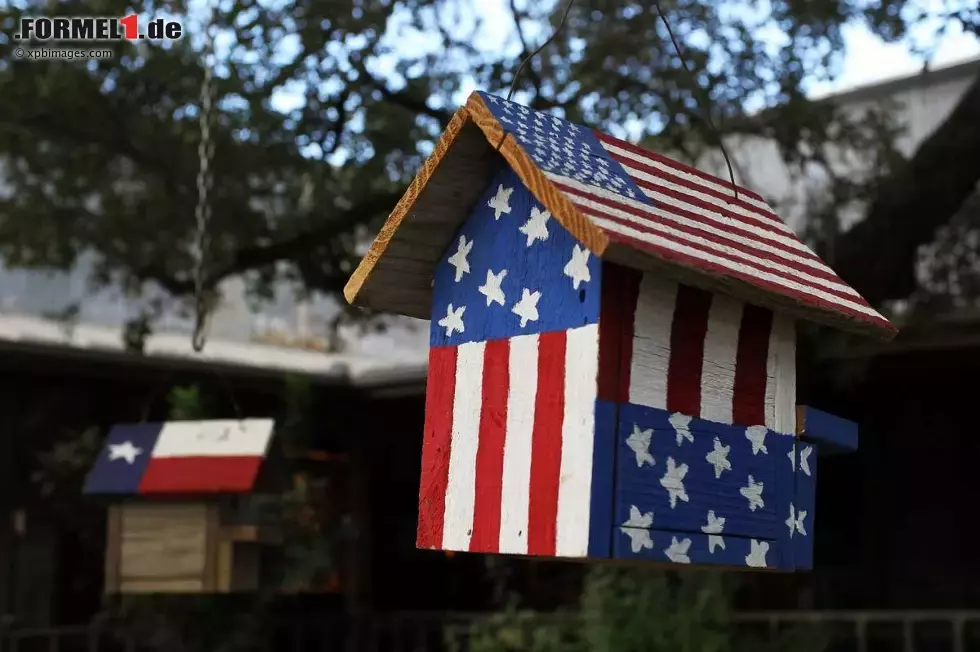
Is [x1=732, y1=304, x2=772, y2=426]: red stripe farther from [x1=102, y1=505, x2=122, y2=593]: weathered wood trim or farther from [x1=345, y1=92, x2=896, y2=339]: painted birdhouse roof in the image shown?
[x1=102, y1=505, x2=122, y2=593]: weathered wood trim

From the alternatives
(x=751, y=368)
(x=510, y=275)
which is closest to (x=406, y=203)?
(x=510, y=275)

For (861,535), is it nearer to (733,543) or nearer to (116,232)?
(116,232)

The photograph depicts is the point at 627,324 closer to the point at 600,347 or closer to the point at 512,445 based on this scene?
the point at 600,347

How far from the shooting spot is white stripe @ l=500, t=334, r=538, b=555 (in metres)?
1.66

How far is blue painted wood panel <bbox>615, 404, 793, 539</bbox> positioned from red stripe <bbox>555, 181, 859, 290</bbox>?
0.93 ft

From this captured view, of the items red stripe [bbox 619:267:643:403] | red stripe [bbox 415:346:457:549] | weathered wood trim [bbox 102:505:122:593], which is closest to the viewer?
red stripe [bbox 619:267:643:403]

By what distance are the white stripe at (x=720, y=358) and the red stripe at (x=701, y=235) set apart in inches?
3.7

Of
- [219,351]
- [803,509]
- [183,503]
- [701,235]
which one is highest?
[219,351]

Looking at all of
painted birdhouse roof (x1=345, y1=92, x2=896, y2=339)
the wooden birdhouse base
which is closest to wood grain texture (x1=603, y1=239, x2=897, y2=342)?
painted birdhouse roof (x1=345, y1=92, x2=896, y2=339)

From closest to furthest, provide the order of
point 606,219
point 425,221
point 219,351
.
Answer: point 606,219, point 425,221, point 219,351

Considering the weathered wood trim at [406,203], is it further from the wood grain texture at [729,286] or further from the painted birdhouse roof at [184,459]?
the painted birdhouse roof at [184,459]

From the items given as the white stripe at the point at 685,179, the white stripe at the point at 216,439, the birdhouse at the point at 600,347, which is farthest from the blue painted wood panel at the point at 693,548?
the white stripe at the point at 216,439

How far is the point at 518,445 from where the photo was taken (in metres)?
1.71

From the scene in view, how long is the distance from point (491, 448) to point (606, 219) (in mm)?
458
